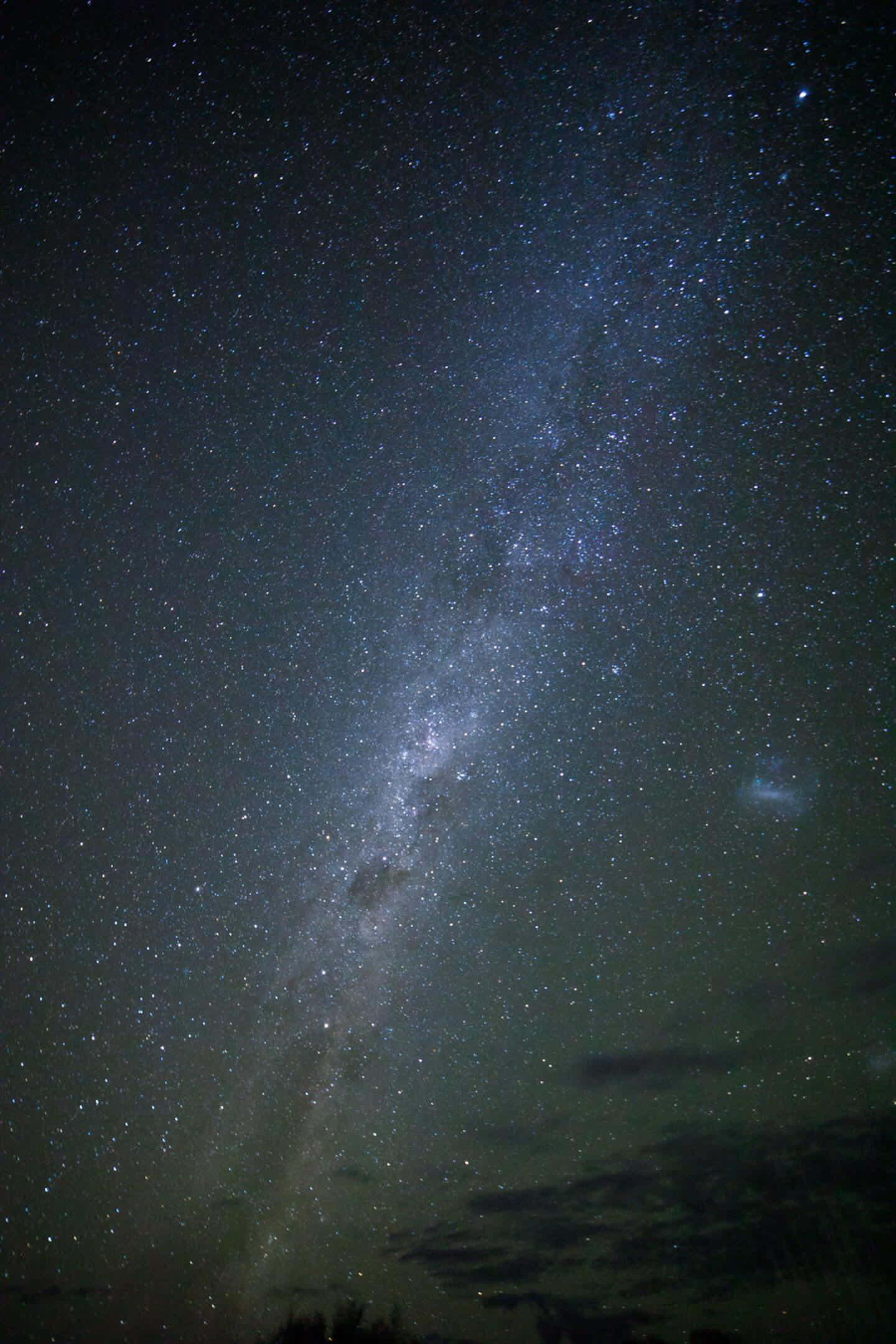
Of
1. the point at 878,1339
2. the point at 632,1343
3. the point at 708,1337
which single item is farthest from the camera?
the point at 878,1339

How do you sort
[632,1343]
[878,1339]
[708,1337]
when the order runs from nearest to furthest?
[708,1337], [632,1343], [878,1339]

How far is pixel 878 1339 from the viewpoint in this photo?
74.4 m

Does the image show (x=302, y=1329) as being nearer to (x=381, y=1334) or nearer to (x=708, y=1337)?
(x=381, y=1334)

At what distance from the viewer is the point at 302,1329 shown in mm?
63250

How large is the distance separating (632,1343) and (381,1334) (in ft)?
41.6

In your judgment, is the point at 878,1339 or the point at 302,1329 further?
the point at 878,1339

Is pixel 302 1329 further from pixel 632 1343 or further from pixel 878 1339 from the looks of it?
pixel 878 1339

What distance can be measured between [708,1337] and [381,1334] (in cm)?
1705

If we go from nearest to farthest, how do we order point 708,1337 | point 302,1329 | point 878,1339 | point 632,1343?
1. point 708,1337
2. point 302,1329
3. point 632,1343
4. point 878,1339

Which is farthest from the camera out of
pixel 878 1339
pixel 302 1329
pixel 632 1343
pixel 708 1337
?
pixel 878 1339

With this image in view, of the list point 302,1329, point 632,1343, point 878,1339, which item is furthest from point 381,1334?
point 878,1339

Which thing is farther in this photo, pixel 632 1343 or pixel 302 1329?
pixel 632 1343

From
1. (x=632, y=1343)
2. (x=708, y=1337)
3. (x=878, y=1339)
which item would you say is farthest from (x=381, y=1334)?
(x=878, y=1339)

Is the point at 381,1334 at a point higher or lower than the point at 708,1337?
higher
